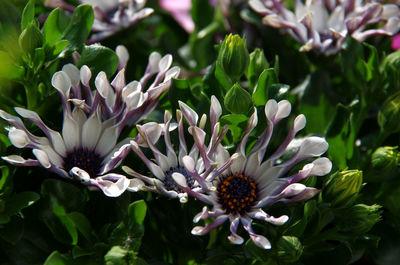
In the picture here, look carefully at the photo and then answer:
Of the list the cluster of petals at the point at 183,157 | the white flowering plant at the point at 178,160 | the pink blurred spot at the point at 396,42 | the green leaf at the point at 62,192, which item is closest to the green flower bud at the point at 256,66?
the white flowering plant at the point at 178,160

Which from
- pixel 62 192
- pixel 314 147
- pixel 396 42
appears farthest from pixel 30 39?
pixel 396 42

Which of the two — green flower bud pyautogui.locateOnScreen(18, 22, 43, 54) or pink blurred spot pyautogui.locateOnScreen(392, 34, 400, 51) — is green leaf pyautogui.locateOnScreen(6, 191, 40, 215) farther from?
pink blurred spot pyautogui.locateOnScreen(392, 34, 400, 51)

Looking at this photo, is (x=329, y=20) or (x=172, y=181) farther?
(x=329, y=20)

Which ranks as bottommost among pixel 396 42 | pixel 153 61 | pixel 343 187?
pixel 396 42

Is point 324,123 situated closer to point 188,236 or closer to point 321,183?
point 321,183

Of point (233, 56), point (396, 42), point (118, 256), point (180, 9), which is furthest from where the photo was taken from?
point (180, 9)

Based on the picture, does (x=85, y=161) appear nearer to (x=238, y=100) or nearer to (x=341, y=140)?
(x=238, y=100)
